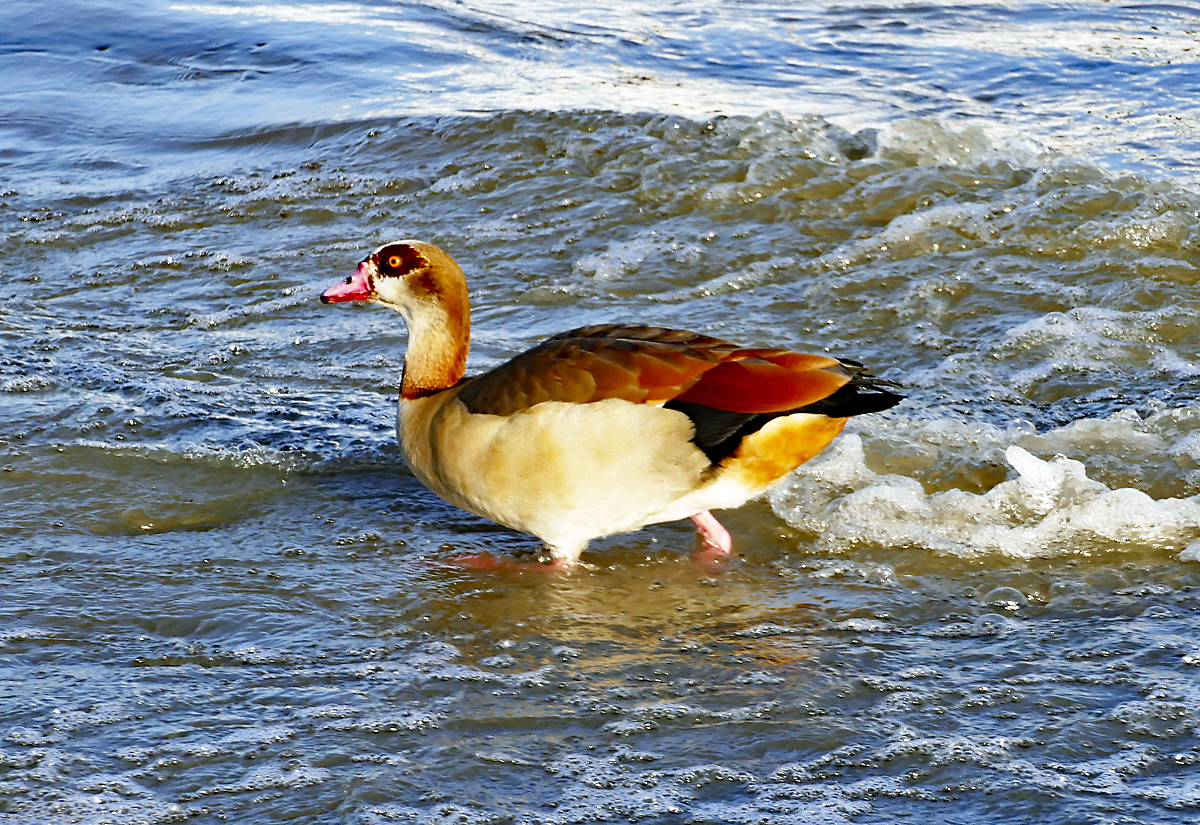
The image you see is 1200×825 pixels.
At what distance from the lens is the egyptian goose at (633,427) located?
4.63 metres

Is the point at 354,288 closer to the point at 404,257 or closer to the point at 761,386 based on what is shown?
the point at 404,257

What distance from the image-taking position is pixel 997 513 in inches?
204

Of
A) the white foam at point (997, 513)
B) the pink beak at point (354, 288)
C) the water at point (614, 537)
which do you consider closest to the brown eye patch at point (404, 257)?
the pink beak at point (354, 288)

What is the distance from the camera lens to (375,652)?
14.2 feet

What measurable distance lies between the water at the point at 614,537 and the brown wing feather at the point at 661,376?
2.28ft

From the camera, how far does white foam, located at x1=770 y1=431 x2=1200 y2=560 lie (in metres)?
4.96

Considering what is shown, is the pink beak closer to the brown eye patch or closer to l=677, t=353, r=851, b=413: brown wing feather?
the brown eye patch

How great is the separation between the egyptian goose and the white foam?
19.4 inches

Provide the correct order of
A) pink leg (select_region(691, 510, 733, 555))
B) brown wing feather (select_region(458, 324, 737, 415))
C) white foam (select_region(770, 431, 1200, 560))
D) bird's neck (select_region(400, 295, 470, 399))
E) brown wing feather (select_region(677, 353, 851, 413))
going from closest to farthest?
1. brown wing feather (select_region(677, 353, 851, 413))
2. brown wing feather (select_region(458, 324, 737, 415))
3. white foam (select_region(770, 431, 1200, 560))
4. pink leg (select_region(691, 510, 733, 555))
5. bird's neck (select_region(400, 295, 470, 399))

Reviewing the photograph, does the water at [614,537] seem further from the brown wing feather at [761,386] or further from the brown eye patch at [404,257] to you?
the brown eye patch at [404,257]

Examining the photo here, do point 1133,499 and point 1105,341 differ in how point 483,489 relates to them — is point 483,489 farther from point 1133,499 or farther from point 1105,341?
point 1105,341

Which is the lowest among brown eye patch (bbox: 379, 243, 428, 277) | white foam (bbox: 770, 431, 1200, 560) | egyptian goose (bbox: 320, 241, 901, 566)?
white foam (bbox: 770, 431, 1200, 560)

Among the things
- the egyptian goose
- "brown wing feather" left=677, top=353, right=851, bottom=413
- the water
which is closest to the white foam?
the water

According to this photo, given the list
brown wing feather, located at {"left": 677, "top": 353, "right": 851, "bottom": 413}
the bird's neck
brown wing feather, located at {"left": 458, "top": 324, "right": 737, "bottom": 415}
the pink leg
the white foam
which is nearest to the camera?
brown wing feather, located at {"left": 677, "top": 353, "right": 851, "bottom": 413}
